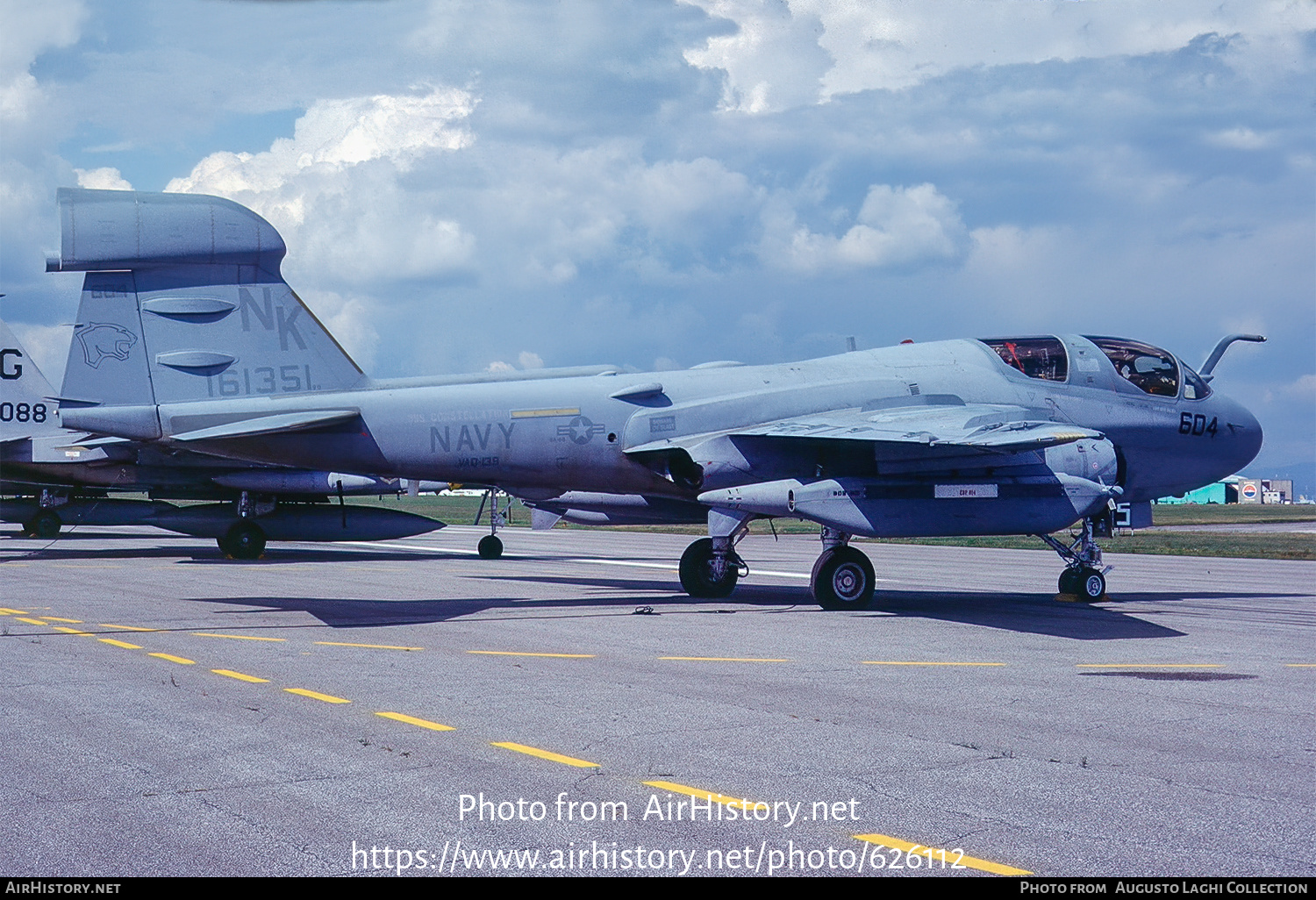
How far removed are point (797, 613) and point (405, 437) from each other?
593cm

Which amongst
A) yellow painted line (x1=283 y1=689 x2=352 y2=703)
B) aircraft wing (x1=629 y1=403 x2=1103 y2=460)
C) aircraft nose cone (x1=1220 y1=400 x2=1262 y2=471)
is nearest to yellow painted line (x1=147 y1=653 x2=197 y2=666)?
yellow painted line (x1=283 y1=689 x2=352 y2=703)

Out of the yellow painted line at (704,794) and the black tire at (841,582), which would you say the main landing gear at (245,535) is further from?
the yellow painted line at (704,794)

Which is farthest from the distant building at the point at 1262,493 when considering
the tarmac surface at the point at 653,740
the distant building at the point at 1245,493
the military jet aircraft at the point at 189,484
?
the tarmac surface at the point at 653,740

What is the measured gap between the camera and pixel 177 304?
52.1 feet

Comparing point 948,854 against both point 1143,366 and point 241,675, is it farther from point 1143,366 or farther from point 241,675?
point 1143,366

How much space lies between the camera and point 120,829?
18.8 feet

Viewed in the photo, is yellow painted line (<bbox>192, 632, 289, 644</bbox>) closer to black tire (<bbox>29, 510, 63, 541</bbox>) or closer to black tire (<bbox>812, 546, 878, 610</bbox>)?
black tire (<bbox>812, 546, 878, 610</bbox>)

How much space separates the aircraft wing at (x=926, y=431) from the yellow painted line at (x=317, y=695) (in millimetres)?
8275

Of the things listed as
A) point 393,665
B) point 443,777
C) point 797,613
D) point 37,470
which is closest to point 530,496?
point 797,613

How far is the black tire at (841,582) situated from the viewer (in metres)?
16.9

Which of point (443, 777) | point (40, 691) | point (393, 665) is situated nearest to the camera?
point (443, 777)

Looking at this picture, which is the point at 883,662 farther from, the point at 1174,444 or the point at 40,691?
the point at 1174,444

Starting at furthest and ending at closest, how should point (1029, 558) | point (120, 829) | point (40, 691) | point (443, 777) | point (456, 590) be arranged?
point (1029, 558) → point (456, 590) → point (40, 691) → point (443, 777) → point (120, 829)

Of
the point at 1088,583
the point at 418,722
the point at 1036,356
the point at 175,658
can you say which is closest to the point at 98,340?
the point at 175,658
